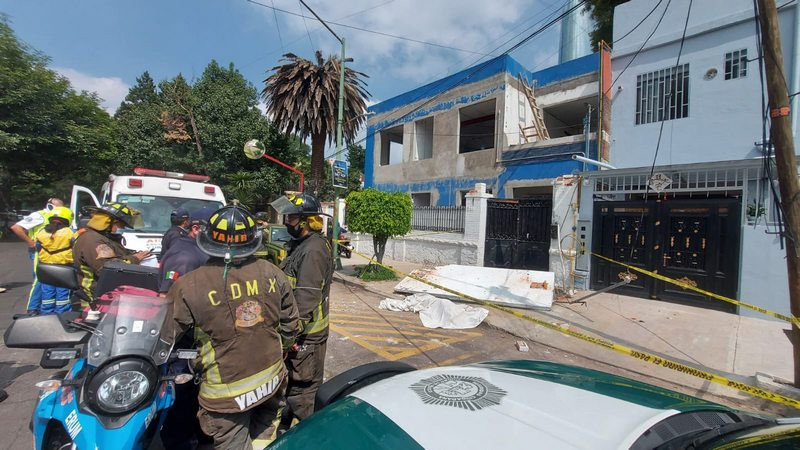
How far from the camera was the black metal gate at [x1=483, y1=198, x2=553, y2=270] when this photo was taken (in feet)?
31.9

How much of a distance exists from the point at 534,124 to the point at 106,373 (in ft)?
49.7

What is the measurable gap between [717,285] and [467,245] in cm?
560

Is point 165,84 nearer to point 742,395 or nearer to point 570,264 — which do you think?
point 570,264

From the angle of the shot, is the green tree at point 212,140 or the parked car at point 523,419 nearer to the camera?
the parked car at point 523,419

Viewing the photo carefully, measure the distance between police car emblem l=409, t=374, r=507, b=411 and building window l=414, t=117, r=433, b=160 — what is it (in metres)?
16.6

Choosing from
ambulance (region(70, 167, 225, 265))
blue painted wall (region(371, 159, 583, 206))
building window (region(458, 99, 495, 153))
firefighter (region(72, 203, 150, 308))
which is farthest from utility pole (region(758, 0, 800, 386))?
building window (region(458, 99, 495, 153))

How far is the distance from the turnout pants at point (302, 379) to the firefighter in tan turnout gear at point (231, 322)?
0.90m

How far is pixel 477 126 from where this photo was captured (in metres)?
17.9

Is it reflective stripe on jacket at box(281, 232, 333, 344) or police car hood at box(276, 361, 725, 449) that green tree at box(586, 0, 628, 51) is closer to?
reflective stripe on jacket at box(281, 232, 333, 344)

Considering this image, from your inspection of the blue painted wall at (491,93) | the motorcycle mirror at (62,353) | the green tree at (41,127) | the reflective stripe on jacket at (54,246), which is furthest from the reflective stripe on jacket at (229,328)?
the green tree at (41,127)

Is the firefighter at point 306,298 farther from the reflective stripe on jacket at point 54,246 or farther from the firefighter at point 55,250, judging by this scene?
the reflective stripe on jacket at point 54,246

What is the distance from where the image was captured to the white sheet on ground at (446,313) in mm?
6383

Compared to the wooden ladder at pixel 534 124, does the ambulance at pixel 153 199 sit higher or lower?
lower

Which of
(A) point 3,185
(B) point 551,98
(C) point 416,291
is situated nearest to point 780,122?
(C) point 416,291
